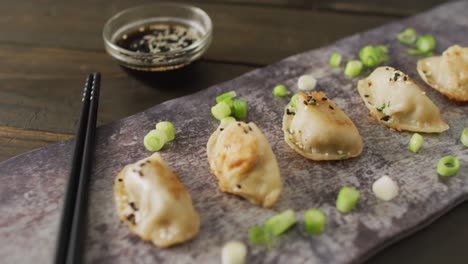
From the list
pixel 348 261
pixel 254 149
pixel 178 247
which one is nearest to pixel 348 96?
pixel 254 149

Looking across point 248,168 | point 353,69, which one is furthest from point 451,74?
point 248,168

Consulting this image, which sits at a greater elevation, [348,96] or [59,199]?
[348,96]

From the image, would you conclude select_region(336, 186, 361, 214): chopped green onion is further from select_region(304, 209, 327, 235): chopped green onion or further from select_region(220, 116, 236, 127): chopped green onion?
select_region(220, 116, 236, 127): chopped green onion

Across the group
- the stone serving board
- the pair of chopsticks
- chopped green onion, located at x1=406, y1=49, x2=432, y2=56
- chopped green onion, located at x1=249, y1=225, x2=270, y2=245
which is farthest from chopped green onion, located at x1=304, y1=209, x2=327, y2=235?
chopped green onion, located at x1=406, y1=49, x2=432, y2=56

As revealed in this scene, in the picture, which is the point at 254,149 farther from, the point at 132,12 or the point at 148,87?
the point at 132,12

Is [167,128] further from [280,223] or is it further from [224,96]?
[280,223]

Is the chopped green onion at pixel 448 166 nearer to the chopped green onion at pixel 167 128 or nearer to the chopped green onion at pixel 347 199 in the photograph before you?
the chopped green onion at pixel 347 199
